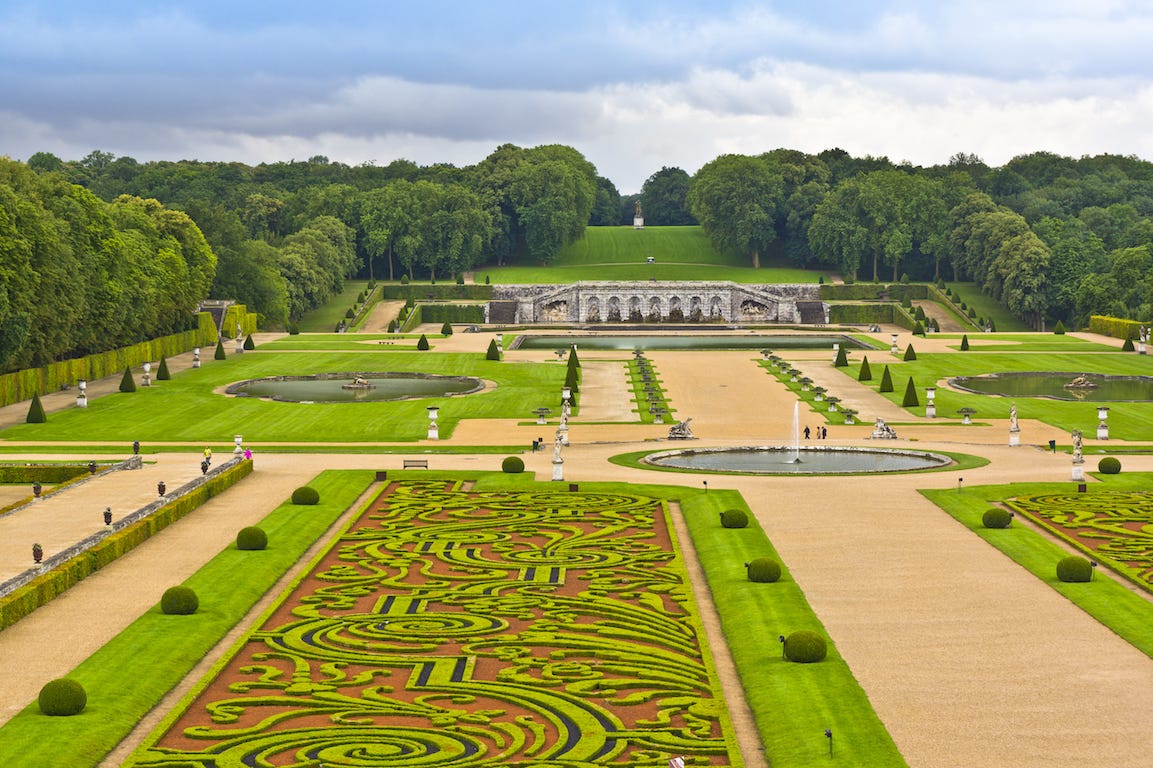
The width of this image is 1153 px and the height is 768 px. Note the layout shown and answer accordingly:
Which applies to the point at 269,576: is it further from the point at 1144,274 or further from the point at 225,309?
the point at 1144,274

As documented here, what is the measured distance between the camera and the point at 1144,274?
139625 millimetres

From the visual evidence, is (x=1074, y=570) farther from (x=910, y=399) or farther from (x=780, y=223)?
(x=780, y=223)

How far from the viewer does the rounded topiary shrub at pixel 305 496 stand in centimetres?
5031

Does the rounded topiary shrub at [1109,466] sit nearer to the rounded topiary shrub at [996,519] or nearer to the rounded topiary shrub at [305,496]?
the rounded topiary shrub at [996,519]

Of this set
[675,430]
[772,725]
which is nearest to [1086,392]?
[675,430]

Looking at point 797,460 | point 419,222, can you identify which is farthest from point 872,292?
point 797,460

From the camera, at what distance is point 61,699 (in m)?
28.2

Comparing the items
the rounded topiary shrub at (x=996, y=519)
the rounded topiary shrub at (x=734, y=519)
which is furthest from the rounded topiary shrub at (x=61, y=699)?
the rounded topiary shrub at (x=996, y=519)

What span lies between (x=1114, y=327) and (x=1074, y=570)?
96.3 m

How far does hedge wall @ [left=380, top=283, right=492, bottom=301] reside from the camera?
162 m

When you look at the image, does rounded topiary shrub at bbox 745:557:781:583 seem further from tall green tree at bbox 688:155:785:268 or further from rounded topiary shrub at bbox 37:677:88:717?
tall green tree at bbox 688:155:785:268

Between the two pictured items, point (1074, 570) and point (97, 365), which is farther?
point (97, 365)

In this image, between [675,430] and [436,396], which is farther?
[436,396]

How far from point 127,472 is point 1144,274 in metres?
106
